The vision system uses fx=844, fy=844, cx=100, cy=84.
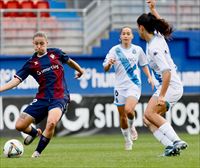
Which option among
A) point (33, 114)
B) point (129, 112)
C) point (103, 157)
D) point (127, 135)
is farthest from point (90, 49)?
point (103, 157)

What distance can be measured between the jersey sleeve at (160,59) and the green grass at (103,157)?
4.51 ft

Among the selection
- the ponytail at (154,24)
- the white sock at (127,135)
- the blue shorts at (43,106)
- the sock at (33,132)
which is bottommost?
the white sock at (127,135)

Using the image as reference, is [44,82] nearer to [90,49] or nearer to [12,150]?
[12,150]

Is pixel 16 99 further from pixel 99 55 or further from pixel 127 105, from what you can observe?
pixel 127 105

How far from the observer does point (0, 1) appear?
25000 millimetres

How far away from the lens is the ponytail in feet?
42.6

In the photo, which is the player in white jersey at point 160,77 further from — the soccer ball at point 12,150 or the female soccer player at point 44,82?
the soccer ball at point 12,150

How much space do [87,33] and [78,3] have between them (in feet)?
10.5

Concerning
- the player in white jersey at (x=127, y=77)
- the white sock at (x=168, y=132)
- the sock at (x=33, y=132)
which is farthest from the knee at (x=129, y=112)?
the white sock at (x=168, y=132)

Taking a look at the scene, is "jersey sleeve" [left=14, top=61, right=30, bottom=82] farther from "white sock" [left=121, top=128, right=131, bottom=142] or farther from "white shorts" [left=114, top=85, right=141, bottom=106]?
"white shorts" [left=114, top=85, right=141, bottom=106]

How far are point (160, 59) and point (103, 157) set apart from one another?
193 centimetres

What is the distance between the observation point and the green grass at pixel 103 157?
11766 mm

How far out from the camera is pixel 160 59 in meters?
12.7

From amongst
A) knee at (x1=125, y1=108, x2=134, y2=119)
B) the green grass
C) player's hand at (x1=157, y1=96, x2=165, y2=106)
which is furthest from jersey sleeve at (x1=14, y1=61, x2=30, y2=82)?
knee at (x1=125, y1=108, x2=134, y2=119)
